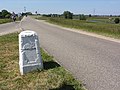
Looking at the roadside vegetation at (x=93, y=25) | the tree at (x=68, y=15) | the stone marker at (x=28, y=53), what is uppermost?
the stone marker at (x=28, y=53)

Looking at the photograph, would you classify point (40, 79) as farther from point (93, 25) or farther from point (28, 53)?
point (93, 25)

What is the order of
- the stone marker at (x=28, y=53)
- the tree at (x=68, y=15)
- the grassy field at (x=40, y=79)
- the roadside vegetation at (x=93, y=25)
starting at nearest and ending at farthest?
the grassy field at (x=40, y=79), the stone marker at (x=28, y=53), the roadside vegetation at (x=93, y=25), the tree at (x=68, y=15)

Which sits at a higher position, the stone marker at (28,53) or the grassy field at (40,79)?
the stone marker at (28,53)

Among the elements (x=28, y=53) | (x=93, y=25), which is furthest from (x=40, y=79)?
(x=93, y=25)

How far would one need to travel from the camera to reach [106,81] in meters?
6.75

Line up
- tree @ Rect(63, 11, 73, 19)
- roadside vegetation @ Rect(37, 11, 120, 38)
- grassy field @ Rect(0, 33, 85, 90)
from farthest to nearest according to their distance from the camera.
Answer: tree @ Rect(63, 11, 73, 19) → roadside vegetation @ Rect(37, 11, 120, 38) → grassy field @ Rect(0, 33, 85, 90)

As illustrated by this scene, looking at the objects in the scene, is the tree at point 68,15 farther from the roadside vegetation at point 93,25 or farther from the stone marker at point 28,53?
the stone marker at point 28,53

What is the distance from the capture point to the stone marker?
24.6 feet

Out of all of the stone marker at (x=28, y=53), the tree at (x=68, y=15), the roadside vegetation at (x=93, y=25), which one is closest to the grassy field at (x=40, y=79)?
the stone marker at (x=28, y=53)

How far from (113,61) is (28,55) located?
347cm

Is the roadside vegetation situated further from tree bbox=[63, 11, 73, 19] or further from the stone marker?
the stone marker

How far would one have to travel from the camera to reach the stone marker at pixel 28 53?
7484mm

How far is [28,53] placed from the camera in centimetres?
756

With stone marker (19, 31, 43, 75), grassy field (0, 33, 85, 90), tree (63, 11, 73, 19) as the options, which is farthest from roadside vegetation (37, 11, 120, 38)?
stone marker (19, 31, 43, 75)
